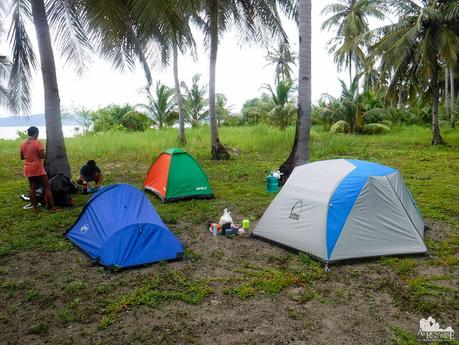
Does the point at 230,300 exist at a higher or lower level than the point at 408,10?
lower

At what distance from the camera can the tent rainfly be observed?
4.89m

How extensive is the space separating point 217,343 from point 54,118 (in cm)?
681

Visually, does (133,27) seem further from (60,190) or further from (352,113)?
(352,113)

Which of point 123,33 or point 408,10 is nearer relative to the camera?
point 123,33

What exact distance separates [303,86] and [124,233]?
560 centimetres

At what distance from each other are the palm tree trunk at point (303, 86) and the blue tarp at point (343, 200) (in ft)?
12.2

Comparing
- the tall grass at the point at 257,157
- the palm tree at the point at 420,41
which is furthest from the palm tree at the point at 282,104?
the palm tree at the point at 420,41

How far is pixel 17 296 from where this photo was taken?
4191 millimetres

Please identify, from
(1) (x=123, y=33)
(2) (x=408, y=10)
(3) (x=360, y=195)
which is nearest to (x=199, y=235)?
(3) (x=360, y=195)

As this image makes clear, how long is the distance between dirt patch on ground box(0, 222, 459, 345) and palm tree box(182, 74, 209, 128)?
67.7ft

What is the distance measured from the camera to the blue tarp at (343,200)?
487cm

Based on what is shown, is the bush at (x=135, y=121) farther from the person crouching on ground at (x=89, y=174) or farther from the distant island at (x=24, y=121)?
the person crouching on ground at (x=89, y=174)

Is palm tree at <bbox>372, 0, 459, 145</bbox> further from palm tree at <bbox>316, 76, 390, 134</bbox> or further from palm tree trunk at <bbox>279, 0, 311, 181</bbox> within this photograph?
palm tree trunk at <bbox>279, 0, 311, 181</bbox>

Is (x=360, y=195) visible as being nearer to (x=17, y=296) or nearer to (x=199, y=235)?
(x=199, y=235)
